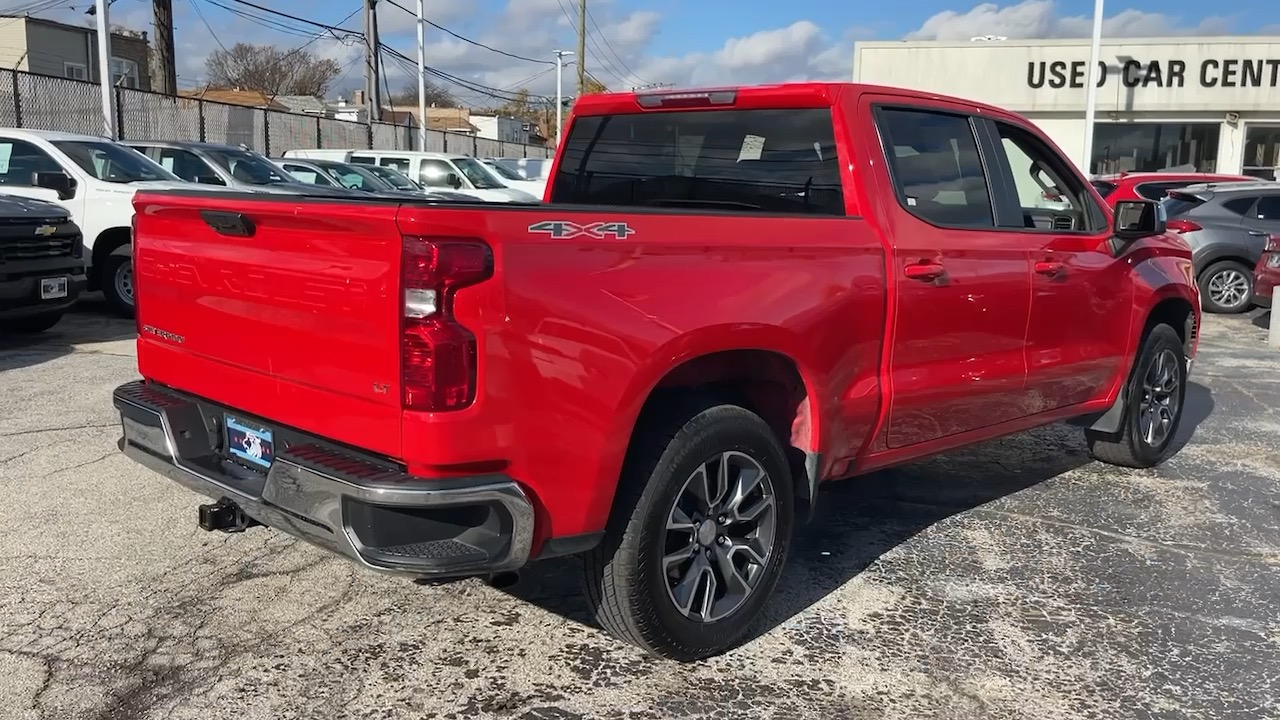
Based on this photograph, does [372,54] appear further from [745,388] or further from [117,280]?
[745,388]

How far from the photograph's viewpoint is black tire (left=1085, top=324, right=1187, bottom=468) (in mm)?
5766

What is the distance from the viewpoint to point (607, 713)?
3207mm

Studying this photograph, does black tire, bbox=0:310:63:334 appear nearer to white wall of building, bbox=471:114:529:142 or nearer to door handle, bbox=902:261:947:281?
door handle, bbox=902:261:947:281

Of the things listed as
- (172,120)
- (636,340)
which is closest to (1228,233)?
(636,340)

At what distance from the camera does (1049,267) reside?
4770 millimetres

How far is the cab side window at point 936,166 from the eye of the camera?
4.19 meters

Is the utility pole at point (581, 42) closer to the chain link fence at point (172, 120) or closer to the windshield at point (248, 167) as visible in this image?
the chain link fence at point (172, 120)


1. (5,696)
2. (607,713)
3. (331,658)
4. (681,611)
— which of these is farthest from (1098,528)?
(5,696)

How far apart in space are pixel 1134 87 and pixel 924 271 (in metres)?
26.7

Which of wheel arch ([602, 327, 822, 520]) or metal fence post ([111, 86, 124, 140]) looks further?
metal fence post ([111, 86, 124, 140])

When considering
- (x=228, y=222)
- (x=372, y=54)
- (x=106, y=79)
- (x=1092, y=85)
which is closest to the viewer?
(x=228, y=222)

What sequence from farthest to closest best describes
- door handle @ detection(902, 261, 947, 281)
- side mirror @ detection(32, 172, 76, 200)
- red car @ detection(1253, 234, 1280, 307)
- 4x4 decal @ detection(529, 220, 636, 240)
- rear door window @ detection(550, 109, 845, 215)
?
red car @ detection(1253, 234, 1280, 307), side mirror @ detection(32, 172, 76, 200), rear door window @ detection(550, 109, 845, 215), door handle @ detection(902, 261, 947, 281), 4x4 decal @ detection(529, 220, 636, 240)

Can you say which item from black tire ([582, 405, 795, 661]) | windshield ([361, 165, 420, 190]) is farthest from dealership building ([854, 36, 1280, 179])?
black tire ([582, 405, 795, 661])

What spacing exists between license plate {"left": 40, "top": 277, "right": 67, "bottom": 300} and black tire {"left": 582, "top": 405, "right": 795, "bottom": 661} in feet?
23.3
